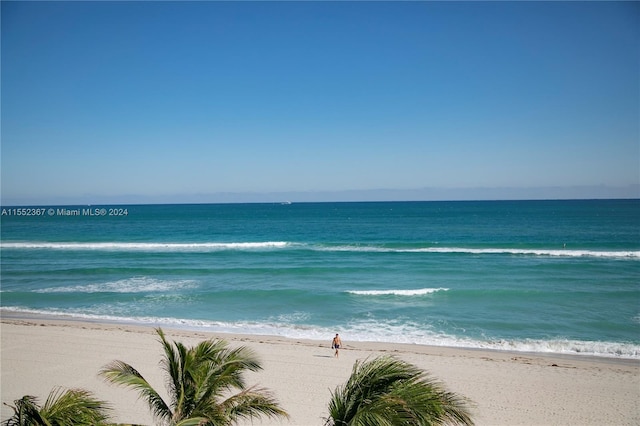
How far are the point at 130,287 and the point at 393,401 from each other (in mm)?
26050

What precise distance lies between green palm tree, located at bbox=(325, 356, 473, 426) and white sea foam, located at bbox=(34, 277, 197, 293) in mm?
23317

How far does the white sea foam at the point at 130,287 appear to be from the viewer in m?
25.8

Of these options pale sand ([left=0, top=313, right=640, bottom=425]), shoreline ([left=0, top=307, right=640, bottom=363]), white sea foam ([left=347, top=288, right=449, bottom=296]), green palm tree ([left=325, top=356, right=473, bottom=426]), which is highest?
green palm tree ([left=325, top=356, right=473, bottom=426])

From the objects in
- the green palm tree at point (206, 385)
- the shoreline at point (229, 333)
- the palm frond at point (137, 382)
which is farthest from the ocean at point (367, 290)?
the palm frond at point (137, 382)

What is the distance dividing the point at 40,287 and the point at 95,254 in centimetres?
1417

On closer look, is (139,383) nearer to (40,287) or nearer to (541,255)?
(40,287)

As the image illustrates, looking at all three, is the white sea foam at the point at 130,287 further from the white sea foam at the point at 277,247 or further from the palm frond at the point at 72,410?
the palm frond at the point at 72,410

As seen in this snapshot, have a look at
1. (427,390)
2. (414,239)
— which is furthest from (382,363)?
(414,239)

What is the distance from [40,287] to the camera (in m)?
27.0

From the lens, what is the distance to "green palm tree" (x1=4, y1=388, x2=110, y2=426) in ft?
14.0

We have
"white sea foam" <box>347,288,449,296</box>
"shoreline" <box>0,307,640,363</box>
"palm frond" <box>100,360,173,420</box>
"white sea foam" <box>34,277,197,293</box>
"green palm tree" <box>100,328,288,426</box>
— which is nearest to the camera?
"green palm tree" <box>100,328,288,426</box>

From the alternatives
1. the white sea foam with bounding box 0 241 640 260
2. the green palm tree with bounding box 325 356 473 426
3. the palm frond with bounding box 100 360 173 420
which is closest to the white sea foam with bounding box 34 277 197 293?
the white sea foam with bounding box 0 241 640 260

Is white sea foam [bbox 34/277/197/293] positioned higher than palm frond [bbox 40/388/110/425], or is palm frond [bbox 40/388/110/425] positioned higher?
palm frond [bbox 40/388/110/425]

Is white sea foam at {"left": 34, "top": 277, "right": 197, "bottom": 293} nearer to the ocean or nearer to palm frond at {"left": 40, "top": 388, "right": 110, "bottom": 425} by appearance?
the ocean
